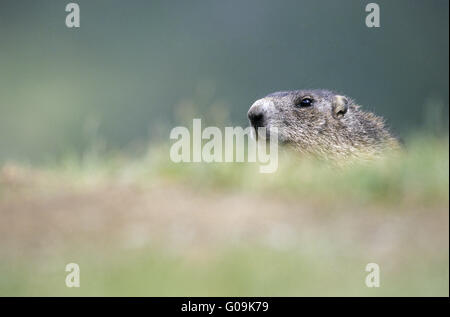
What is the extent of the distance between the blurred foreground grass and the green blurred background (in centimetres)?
2240

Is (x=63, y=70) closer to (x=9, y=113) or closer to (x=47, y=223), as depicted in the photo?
(x=9, y=113)

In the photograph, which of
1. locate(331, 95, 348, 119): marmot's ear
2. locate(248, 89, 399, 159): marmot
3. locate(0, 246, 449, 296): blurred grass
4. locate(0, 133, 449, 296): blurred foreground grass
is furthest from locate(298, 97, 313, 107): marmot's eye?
locate(0, 246, 449, 296): blurred grass

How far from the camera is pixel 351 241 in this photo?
590 cm

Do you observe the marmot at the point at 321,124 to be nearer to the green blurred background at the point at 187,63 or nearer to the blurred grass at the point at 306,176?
the blurred grass at the point at 306,176

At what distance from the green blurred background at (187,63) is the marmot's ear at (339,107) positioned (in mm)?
19816

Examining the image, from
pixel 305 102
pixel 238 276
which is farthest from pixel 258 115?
pixel 238 276

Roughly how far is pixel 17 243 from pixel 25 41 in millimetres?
42342

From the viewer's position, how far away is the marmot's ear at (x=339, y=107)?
383 inches

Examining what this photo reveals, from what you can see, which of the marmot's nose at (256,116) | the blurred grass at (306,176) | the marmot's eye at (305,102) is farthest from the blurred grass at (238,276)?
the marmot's eye at (305,102)

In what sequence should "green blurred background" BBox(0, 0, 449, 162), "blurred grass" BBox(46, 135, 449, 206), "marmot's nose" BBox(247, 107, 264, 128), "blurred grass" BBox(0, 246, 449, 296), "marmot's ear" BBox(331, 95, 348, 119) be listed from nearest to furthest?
"blurred grass" BBox(0, 246, 449, 296), "blurred grass" BBox(46, 135, 449, 206), "marmot's nose" BBox(247, 107, 264, 128), "marmot's ear" BBox(331, 95, 348, 119), "green blurred background" BBox(0, 0, 449, 162)

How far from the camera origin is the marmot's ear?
383 inches

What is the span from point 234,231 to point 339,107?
406 centimetres

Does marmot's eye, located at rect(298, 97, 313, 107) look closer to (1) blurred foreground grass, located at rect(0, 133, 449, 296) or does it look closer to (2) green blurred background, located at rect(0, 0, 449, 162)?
(1) blurred foreground grass, located at rect(0, 133, 449, 296)

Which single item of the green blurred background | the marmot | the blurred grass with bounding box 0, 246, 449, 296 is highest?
the green blurred background
